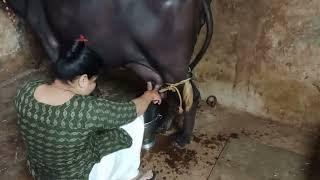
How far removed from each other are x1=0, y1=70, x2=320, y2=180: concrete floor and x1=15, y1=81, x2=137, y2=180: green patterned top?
24.4 inches

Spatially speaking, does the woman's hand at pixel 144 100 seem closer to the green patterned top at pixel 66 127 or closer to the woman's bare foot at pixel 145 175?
the green patterned top at pixel 66 127

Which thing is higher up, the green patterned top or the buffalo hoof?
the green patterned top

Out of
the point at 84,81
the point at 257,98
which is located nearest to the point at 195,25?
the point at 84,81

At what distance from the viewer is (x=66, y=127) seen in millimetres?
1615

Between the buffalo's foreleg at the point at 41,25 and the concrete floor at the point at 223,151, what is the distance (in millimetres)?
702

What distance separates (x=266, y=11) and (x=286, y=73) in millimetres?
423

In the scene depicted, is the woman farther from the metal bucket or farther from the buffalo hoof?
the buffalo hoof

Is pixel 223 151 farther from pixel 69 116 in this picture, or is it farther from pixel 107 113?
pixel 69 116

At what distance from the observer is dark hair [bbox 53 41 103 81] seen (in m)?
1.58

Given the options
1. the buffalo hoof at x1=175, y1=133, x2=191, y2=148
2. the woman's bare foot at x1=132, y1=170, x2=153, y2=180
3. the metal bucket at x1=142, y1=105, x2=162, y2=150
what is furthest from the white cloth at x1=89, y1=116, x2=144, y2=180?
the buffalo hoof at x1=175, y1=133, x2=191, y2=148

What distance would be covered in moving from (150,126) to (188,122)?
0.76 feet

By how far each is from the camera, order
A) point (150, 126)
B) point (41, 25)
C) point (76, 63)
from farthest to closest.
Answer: point (150, 126), point (41, 25), point (76, 63)

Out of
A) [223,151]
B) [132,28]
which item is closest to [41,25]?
[132,28]

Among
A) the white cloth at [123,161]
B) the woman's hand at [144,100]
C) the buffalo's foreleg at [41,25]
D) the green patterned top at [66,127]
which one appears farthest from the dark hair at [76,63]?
the buffalo's foreleg at [41,25]
